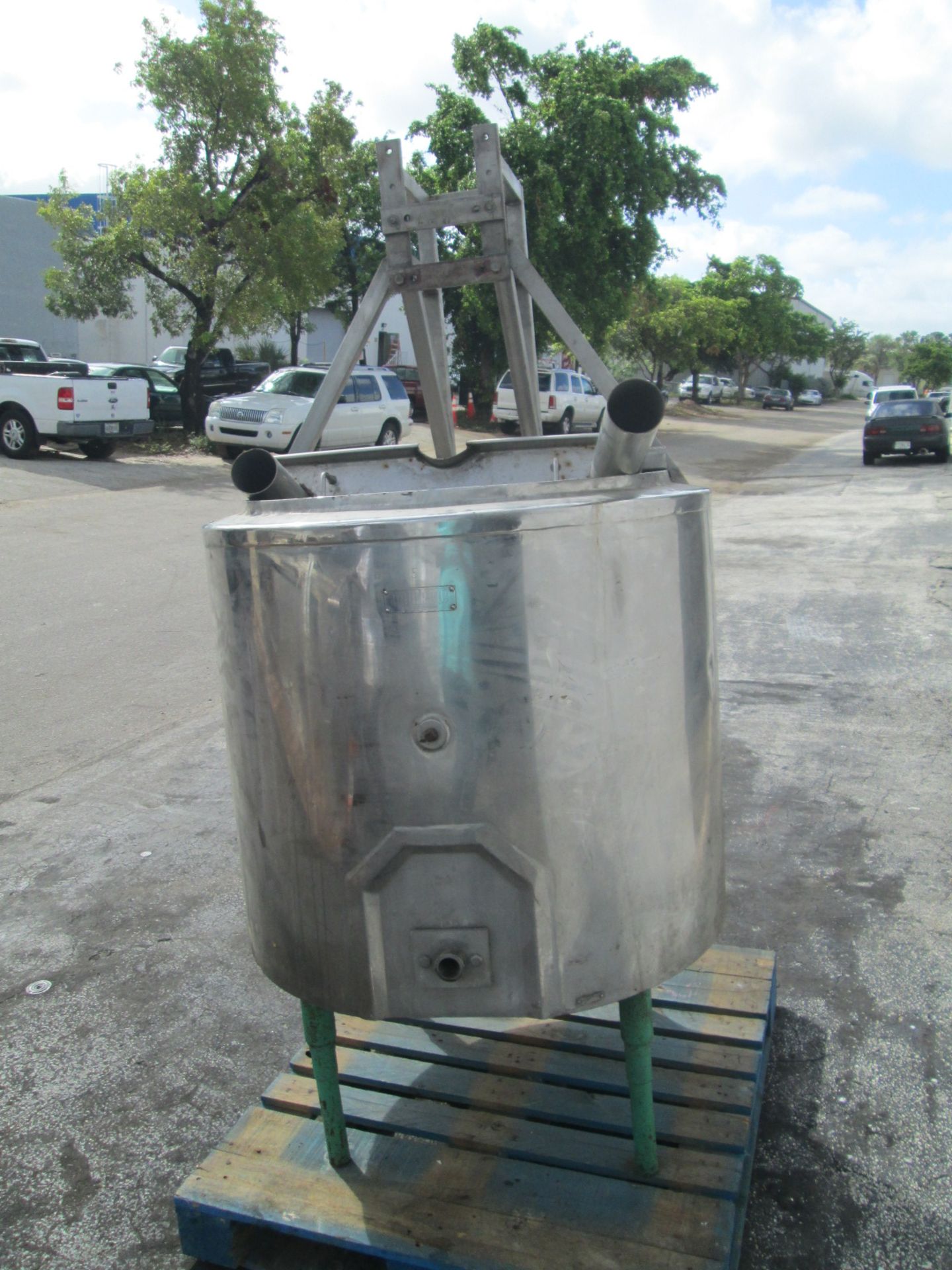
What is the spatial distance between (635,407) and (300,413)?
1661cm

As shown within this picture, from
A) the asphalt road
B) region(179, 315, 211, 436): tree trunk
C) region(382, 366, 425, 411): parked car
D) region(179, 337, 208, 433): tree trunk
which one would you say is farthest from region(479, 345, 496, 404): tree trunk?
the asphalt road

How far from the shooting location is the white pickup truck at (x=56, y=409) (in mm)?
16641

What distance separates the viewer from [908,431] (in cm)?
2148

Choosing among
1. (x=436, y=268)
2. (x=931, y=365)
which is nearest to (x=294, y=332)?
(x=436, y=268)

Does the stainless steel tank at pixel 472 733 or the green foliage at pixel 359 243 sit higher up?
the green foliage at pixel 359 243

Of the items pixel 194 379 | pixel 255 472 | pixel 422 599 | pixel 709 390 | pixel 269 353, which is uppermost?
pixel 269 353

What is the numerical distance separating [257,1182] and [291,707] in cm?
109

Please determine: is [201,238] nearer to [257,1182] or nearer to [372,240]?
[372,240]

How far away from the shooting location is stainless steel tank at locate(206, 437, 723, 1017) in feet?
5.77

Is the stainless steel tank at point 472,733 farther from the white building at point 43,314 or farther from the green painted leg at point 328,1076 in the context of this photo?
the white building at point 43,314

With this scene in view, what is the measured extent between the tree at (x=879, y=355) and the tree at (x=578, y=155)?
11974cm

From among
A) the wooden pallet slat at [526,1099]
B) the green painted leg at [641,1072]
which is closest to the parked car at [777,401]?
the wooden pallet slat at [526,1099]

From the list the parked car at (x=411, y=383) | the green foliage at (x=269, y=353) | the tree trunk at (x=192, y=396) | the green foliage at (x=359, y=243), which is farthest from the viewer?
the green foliage at (x=269, y=353)

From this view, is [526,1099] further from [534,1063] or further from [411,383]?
[411,383]
